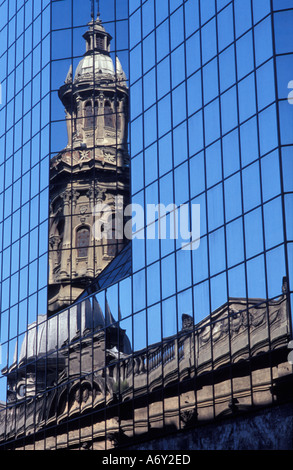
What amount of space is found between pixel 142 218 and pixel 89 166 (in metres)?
12.4

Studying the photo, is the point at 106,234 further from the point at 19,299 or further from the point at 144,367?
the point at 144,367

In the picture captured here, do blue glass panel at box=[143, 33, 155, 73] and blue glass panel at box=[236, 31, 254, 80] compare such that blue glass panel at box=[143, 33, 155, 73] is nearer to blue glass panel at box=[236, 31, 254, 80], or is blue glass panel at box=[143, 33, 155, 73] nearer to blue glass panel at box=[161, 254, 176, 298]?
blue glass panel at box=[236, 31, 254, 80]

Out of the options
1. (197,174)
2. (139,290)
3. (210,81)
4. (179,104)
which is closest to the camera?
(197,174)

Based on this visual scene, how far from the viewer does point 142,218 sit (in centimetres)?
5897

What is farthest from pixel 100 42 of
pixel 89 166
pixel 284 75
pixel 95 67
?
pixel 284 75

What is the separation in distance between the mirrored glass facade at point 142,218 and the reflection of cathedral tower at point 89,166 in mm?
114

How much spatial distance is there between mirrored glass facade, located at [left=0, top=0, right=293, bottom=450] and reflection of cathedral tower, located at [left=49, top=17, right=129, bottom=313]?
0.11 metres

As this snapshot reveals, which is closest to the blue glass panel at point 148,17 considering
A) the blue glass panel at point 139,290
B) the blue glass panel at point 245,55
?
the blue glass panel at point 245,55

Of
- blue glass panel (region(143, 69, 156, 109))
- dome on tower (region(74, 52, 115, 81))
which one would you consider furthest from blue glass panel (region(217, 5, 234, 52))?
dome on tower (region(74, 52, 115, 81))

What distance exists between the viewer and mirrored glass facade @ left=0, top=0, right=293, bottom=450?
48.2 meters

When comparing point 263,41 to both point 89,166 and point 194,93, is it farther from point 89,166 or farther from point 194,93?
point 89,166

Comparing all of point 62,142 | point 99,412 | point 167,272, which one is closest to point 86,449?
point 99,412

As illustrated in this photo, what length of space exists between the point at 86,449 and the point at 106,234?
15888 mm
